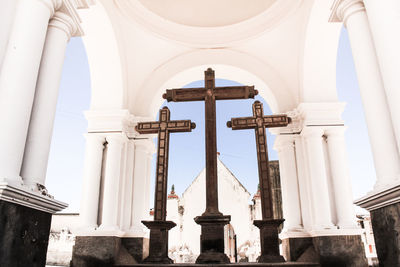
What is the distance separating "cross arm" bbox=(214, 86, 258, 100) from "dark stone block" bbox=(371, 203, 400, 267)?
9.39ft

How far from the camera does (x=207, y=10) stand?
8.07 meters

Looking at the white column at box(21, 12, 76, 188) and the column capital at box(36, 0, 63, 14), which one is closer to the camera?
the white column at box(21, 12, 76, 188)

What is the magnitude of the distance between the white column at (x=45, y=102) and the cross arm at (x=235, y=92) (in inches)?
102

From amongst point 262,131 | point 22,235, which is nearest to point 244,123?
point 262,131

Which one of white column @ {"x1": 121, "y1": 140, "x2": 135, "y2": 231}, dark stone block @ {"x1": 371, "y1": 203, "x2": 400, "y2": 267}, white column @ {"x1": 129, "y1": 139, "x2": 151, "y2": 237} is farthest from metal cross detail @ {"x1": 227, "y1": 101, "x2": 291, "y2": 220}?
white column @ {"x1": 121, "y1": 140, "x2": 135, "y2": 231}

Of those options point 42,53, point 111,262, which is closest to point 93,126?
point 111,262

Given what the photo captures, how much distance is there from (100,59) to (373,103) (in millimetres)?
5825

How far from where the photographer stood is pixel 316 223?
659 centimetres

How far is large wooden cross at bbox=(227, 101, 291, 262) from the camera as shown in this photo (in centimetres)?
489

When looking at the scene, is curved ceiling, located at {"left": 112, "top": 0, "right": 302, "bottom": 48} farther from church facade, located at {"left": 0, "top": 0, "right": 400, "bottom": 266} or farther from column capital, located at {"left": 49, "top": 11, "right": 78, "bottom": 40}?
column capital, located at {"left": 49, "top": 11, "right": 78, "bottom": 40}

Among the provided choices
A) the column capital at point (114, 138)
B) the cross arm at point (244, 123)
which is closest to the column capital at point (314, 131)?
the cross arm at point (244, 123)

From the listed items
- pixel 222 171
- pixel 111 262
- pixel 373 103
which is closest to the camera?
pixel 373 103

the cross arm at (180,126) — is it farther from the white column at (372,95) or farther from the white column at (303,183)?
the white column at (372,95)

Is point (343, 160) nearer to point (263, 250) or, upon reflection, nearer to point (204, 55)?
point (263, 250)
